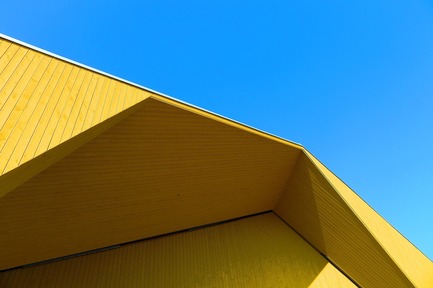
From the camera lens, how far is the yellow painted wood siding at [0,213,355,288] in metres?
8.80

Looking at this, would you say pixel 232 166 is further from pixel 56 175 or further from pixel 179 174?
pixel 56 175

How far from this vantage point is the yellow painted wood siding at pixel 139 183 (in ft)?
19.8

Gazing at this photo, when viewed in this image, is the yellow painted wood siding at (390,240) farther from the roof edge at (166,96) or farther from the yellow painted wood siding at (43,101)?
the yellow painted wood siding at (43,101)

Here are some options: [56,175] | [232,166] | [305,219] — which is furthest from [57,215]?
[305,219]

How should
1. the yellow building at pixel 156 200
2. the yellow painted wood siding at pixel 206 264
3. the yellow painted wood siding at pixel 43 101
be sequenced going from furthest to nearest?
the yellow painted wood siding at pixel 206 264, the yellow building at pixel 156 200, the yellow painted wood siding at pixel 43 101

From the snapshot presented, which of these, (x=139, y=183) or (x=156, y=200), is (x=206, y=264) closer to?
(x=156, y=200)

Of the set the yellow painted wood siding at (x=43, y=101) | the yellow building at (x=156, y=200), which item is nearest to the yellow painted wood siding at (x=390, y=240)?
the yellow building at (x=156, y=200)

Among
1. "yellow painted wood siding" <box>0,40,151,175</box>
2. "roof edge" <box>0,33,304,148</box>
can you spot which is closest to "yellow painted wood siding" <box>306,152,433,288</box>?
"roof edge" <box>0,33,304,148</box>

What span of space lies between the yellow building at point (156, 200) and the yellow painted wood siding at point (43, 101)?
2 cm

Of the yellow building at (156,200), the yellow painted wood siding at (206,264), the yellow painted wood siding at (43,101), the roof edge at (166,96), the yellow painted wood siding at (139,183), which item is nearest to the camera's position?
the yellow painted wood siding at (43,101)

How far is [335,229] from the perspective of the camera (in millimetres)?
9039

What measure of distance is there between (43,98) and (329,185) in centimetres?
746

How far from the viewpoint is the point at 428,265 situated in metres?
9.98

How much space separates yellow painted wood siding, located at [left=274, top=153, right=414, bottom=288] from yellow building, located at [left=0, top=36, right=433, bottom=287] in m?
0.05
